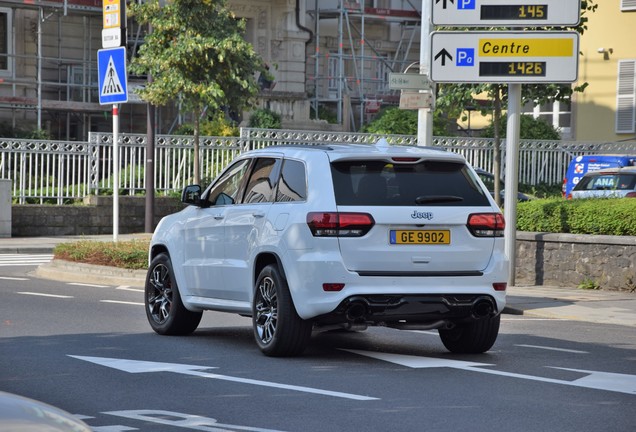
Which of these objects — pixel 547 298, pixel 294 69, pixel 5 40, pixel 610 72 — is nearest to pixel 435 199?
pixel 547 298

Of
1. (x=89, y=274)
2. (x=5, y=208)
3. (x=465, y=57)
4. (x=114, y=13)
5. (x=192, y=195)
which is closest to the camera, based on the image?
(x=192, y=195)

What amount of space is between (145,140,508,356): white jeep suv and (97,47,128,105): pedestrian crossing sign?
10.7 meters

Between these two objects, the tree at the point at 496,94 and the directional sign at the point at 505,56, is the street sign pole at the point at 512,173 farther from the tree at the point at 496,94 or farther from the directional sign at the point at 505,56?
the tree at the point at 496,94

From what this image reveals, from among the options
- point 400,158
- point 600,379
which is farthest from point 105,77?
point 600,379

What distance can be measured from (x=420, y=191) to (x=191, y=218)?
2.61 m

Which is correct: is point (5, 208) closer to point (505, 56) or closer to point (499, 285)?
point (505, 56)

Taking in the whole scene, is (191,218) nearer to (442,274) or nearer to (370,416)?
(442,274)

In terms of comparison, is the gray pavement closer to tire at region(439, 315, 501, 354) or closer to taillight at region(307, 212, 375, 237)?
tire at region(439, 315, 501, 354)

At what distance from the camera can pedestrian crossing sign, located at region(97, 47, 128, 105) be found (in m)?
21.7

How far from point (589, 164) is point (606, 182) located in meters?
3.19

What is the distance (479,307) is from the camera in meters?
10.5

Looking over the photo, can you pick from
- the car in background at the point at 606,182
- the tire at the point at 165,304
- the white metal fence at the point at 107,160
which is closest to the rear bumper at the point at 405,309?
the tire at the point at 165,304

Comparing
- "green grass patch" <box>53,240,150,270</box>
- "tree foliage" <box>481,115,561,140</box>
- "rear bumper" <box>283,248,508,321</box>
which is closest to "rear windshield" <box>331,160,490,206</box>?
"rear bumper" <box>283,248,508,321</box>

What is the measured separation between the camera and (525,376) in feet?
32.0
